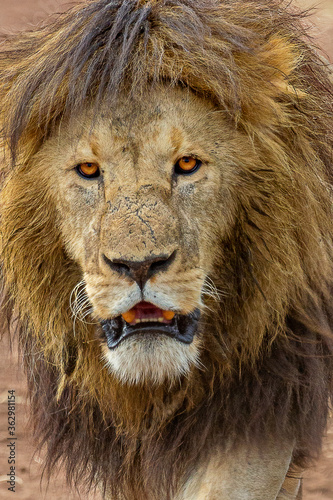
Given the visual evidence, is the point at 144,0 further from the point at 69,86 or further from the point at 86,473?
the point at 86,473

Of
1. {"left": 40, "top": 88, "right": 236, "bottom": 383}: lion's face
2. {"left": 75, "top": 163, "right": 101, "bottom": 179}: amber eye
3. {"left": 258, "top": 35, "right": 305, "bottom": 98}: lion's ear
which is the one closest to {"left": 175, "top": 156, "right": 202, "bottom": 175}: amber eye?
{"left": 40, "top": 88, "right": 236, "bottom": 383}: lion's face

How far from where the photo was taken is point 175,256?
228 cm

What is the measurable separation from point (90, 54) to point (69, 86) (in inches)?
4.0

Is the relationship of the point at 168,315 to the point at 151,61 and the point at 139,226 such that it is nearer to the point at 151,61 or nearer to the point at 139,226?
the point at 139,226

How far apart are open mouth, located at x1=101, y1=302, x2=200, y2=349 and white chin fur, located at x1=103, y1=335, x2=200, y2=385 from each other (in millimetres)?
15

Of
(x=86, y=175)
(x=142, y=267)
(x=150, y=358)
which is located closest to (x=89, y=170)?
(x=86, y=175)

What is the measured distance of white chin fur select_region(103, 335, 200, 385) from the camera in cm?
229

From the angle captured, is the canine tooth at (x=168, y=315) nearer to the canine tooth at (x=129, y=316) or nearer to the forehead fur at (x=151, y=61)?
the canine tooth at (x=129, y=316)

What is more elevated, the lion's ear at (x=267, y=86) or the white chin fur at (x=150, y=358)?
the lion's ear at (x=267, y=86)

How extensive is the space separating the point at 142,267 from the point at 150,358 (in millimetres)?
254

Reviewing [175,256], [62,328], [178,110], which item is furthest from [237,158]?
[62,328]

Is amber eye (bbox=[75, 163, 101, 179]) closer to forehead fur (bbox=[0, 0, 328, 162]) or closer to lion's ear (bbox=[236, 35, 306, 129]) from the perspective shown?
forehead fur (bbox=[0, 0, 328, 162])

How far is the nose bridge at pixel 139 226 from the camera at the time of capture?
7.23 ft

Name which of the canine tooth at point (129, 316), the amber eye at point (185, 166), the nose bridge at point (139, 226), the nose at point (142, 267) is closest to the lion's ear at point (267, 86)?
the amber eye at point (185, 166)
